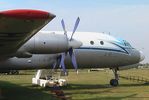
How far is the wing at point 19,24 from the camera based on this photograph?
464 inches

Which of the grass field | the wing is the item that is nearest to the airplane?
the wing

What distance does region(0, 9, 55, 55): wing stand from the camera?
1180cm

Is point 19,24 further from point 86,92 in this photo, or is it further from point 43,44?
point 86,92

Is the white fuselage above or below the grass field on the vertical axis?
above

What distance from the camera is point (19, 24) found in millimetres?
12562

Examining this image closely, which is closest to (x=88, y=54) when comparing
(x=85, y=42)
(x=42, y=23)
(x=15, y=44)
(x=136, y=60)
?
(x=85, y=42)

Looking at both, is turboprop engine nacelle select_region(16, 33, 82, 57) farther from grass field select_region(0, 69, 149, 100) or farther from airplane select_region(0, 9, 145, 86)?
grass field select_region(0, 69, 149, 100)

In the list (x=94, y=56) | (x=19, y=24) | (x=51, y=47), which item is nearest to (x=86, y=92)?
(x=94, y=56)

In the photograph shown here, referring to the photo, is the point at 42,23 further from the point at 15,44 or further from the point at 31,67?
the point at 31,67

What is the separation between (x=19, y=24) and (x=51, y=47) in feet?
13.8

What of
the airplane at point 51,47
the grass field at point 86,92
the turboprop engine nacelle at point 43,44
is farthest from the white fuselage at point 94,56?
the turboprop engine nacelle at point 43,44

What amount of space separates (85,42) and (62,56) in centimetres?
305

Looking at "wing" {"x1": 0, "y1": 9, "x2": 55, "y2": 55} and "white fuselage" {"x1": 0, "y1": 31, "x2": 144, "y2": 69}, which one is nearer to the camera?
A: "wing" {"x1": 0, "y1": 9, "x2": 55, "y2": 55}

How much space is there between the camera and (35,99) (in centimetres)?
1838
